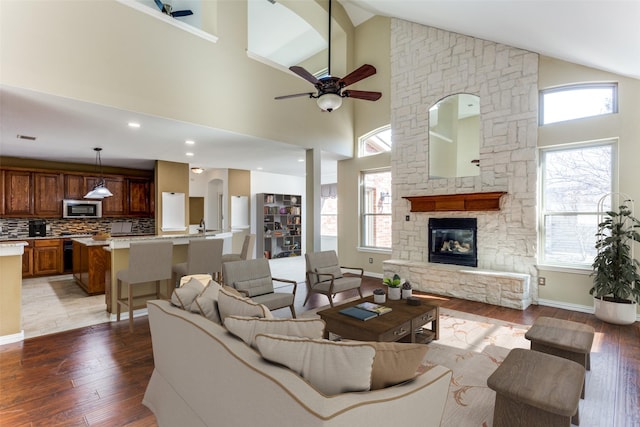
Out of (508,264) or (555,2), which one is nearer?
(555,2)

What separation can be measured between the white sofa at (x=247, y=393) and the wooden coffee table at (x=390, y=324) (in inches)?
50.6

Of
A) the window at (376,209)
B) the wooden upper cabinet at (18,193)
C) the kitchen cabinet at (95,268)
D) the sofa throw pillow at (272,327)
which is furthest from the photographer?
the window at (376,209)

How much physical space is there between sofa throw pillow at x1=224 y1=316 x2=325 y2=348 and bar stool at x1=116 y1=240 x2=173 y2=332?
2801mm

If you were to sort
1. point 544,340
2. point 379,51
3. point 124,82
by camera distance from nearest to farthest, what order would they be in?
point 544,340 < point 124,82 < point 379,51

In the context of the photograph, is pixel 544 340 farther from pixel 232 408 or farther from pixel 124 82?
pixel 124 82

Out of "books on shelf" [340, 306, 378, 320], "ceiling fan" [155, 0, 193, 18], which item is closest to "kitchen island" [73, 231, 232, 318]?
"books on shelf" [340, 306, 378, 320]

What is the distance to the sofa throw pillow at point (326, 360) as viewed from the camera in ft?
3.73

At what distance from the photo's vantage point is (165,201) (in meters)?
7.18

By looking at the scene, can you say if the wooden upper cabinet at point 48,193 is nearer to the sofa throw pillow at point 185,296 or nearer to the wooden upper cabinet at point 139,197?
the wooden upper cabinet at point 139,197

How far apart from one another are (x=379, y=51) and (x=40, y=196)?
813 cm

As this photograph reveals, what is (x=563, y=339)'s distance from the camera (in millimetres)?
2379

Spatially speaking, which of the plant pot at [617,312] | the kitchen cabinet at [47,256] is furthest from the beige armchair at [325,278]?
the kitchen cabinet at [47,256]

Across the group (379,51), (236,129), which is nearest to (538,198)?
(379,51)

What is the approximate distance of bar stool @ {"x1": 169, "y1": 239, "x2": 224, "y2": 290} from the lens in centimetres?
424
